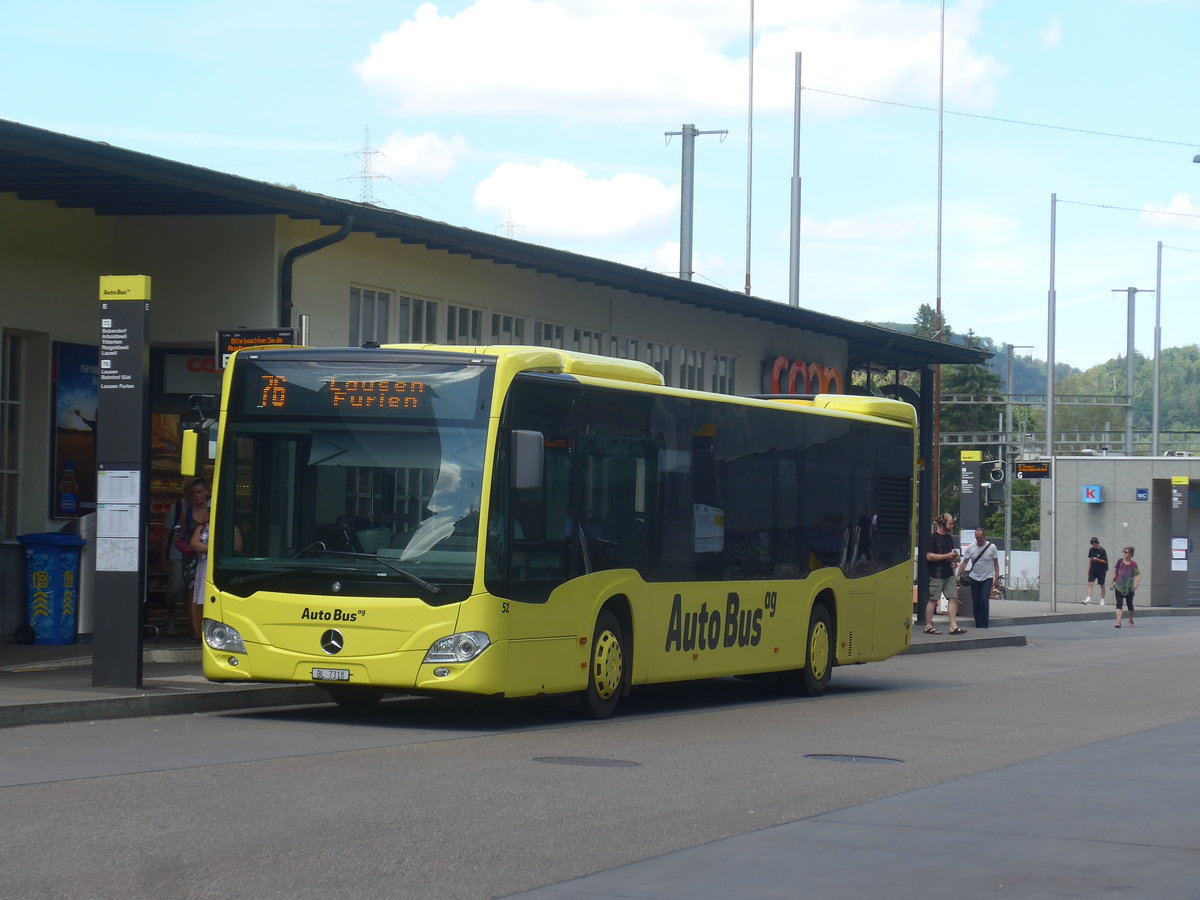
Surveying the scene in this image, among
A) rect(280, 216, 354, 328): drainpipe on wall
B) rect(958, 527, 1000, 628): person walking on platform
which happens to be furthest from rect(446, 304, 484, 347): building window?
rect(958, 527, 1000, 628): person walking on platform

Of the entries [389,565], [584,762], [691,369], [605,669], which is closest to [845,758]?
[584,762]

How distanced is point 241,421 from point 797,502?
6358 mm

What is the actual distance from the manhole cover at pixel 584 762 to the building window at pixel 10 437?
877cm

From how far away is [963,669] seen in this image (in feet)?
78.5

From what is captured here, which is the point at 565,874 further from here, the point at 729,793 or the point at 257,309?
the point at 257,309

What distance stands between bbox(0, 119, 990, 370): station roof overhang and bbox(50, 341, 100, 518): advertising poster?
161 cm

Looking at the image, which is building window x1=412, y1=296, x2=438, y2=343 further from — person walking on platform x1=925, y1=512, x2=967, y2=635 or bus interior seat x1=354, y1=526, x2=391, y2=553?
person walking on platform x1=925, y1=512, x2=967, y2=635

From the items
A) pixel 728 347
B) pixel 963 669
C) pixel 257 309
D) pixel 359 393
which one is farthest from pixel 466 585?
pixel 728 347

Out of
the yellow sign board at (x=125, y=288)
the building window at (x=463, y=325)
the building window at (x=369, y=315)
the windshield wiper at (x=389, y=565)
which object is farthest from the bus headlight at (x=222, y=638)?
the building window at (x=463, y=325)

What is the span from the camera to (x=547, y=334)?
24812 mm

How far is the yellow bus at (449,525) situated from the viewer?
1336 cm

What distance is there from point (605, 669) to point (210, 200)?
6.57 m

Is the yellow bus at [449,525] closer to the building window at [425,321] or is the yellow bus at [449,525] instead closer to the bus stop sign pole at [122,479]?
the bus stop sign pole at [122,479]

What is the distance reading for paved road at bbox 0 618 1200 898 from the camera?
7.67m
